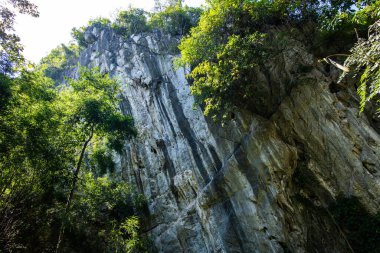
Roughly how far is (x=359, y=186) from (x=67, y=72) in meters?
32.1

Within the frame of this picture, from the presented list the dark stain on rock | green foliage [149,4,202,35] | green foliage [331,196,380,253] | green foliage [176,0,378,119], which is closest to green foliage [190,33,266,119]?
green foliage [176,0,378,119]

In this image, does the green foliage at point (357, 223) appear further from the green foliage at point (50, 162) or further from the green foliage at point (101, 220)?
the green foliage at point (50, 162)

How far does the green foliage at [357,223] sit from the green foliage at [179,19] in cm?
1706

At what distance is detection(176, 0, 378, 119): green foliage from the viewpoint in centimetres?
1186

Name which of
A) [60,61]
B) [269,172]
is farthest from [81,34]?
[269,172]

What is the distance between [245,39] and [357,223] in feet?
30.4

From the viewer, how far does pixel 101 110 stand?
42.4ft

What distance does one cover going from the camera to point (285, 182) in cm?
1137

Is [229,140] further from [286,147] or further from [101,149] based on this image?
[101,149]

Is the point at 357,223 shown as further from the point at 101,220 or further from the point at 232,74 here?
the point at 101,220

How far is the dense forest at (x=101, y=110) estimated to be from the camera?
1064 cm

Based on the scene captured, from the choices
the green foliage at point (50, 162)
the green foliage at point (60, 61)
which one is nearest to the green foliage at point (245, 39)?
the green foliage at point (50, 162)

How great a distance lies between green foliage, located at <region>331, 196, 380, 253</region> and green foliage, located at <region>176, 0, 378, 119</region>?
5990 mm

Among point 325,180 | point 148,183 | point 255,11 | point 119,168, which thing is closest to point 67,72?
point 119,168
